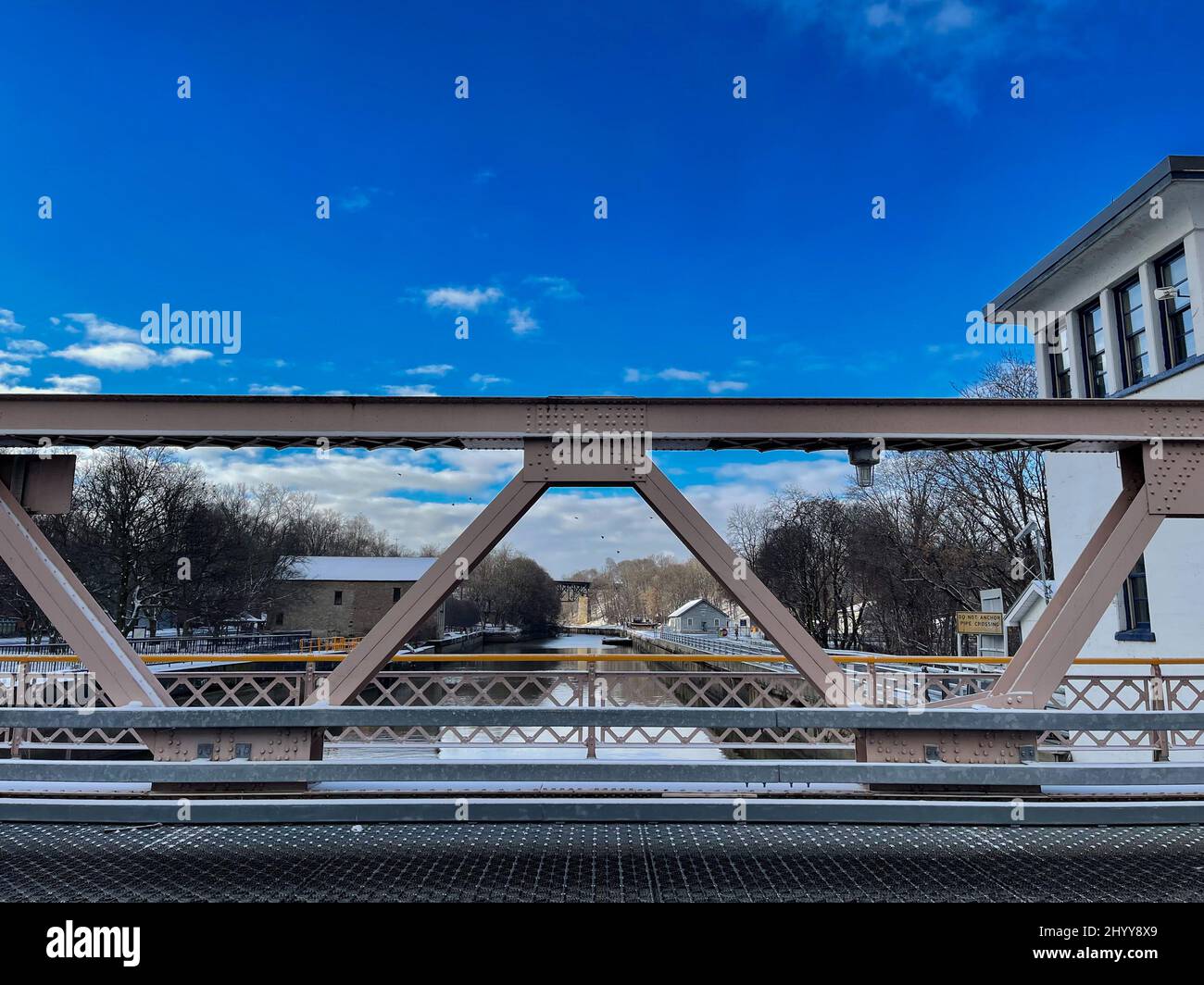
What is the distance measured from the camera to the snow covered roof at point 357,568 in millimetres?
72250

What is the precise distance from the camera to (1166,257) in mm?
14867

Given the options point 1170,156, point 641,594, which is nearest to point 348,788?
point 1170,156

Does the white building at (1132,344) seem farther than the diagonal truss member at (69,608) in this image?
Yes

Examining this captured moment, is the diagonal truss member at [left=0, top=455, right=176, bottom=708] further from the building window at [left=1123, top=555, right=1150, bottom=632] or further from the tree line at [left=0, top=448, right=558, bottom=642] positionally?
the tree line at [left=0, top=448, right=558, bottom=642]

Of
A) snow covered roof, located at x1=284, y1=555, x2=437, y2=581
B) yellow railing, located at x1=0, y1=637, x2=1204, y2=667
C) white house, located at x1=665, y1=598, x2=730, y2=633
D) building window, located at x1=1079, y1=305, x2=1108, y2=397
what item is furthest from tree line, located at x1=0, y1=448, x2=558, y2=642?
white house, located at x1=665, y1=598, x2=730, y2=633

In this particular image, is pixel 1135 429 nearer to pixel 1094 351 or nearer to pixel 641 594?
pixel 1094 351

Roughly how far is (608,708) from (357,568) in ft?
240

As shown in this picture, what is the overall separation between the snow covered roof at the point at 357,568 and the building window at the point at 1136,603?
6427 centimetres

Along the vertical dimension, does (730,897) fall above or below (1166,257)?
below

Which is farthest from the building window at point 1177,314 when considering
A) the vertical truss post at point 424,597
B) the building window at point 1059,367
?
the vertical truss post at point 424,597

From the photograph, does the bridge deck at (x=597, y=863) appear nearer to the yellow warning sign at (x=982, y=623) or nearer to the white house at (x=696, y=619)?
the yellow warning sign at (x=982, y=623)

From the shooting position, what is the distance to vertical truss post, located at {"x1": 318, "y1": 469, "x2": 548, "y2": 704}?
6246 millimetres

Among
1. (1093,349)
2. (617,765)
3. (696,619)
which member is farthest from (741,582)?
(696,619)
